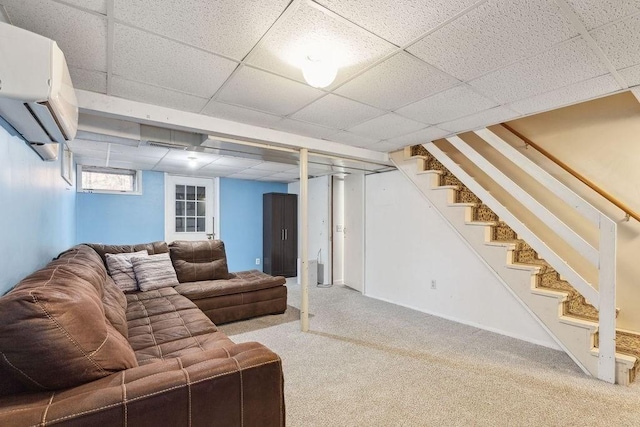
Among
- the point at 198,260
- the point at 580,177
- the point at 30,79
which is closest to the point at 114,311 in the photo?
the point at 30,79

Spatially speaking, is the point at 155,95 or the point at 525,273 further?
the point at 525,273

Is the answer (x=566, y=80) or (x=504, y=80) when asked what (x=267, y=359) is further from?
(x=566, y=80)

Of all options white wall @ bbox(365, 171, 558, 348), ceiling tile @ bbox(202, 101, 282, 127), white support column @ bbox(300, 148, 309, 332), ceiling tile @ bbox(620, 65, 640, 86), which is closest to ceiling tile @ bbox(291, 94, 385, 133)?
ceiling tile @ bbox(202, 101, 282, 127)

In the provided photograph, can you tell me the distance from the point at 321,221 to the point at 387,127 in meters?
3.07

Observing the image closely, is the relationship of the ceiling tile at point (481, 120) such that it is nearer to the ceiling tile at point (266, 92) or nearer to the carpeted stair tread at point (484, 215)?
the carpeted stair tread at point (484, 215)

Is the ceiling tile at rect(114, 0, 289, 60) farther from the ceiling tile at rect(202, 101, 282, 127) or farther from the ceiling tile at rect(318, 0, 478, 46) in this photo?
the ceiling tile at rect(202, 101, 282, 127)

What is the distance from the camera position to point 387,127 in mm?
3031

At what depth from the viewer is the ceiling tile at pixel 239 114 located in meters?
2.53

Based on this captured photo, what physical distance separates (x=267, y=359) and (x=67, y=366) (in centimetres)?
71

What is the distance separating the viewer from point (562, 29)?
59.0 inches

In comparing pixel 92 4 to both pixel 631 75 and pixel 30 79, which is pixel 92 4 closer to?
pixel 30 79

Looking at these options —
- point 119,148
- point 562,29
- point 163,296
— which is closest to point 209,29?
point 562,29

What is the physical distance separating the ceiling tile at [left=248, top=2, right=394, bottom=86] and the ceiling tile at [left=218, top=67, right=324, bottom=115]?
0.46ft

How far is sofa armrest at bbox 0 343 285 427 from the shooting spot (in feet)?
3.11
